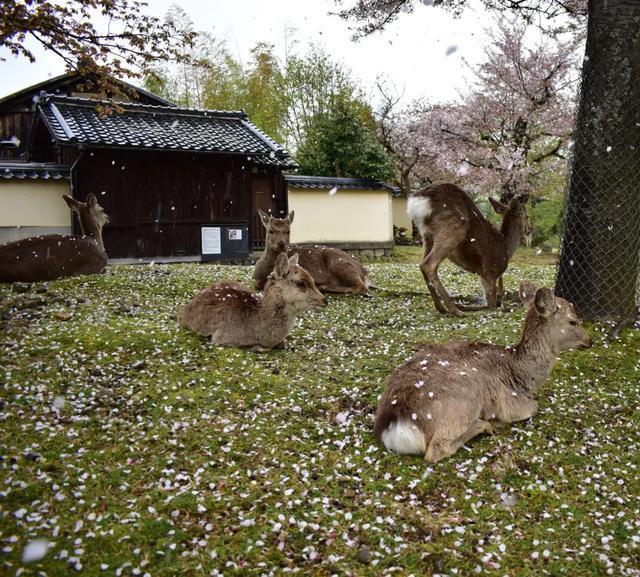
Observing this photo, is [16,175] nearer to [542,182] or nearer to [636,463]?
[636,463]

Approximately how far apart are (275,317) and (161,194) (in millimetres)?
11219

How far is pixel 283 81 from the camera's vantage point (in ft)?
87.2

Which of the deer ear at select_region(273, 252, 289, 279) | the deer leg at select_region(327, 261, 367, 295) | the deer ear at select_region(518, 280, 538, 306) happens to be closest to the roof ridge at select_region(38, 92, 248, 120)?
the deer leg at select_region(327, 261, 367, 295)

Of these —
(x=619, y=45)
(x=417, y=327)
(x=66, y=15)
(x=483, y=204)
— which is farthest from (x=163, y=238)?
(x=483, y=204)

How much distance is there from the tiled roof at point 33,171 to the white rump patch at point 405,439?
14.0m

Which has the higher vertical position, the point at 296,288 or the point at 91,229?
Result: the point at 91,229

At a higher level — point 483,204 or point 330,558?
point 483,204

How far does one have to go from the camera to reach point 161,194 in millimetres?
15844

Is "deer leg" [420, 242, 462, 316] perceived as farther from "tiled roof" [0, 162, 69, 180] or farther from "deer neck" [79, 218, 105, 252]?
"tiled roof" [0, 162, 69, 180]

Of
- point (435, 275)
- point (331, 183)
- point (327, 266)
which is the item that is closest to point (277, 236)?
point (327, 266)

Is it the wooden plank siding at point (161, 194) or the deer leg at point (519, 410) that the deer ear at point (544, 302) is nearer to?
the deer leg at point (519, 410)

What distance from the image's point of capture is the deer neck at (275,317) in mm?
5625

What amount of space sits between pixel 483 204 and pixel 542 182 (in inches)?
307

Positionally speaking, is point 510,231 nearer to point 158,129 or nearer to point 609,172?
point 609,172
